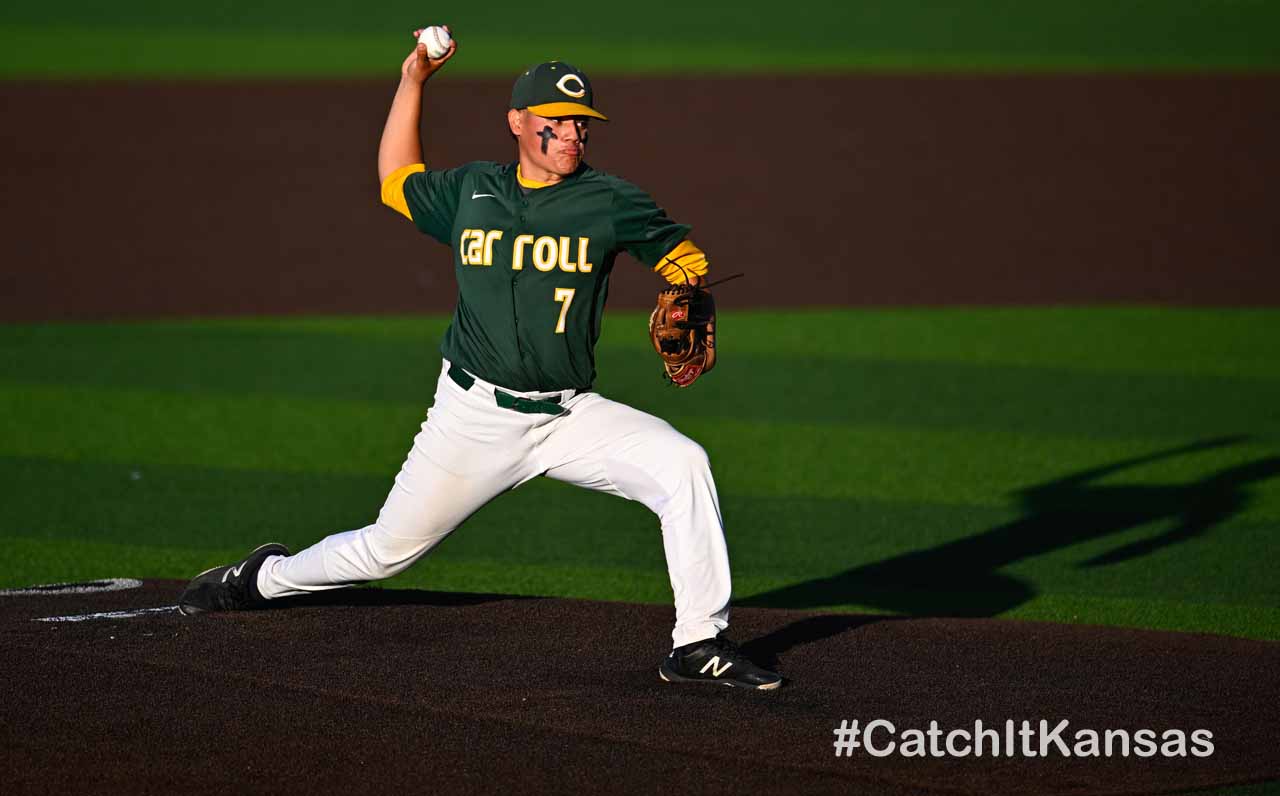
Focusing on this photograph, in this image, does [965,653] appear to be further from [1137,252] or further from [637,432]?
[1137,252]


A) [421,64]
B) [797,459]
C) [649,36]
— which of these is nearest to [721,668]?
[421,64]

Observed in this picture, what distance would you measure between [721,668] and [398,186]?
1982 millimetres

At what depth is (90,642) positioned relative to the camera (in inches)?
234

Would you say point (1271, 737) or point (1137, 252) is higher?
point (1137, 252)

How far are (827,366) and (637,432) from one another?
20.0ft

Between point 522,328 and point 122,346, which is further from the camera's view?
point 122,346

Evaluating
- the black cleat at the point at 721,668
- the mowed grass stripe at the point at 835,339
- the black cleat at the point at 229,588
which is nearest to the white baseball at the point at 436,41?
the black cleat at the point at 229,588

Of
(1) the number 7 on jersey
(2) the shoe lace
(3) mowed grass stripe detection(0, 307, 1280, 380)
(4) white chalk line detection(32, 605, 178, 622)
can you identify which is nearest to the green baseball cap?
(1) the number 7 on jersey

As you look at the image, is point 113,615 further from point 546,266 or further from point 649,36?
point 649,36

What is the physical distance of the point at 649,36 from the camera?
2561 cm

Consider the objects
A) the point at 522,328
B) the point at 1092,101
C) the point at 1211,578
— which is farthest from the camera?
the point at 1092,101

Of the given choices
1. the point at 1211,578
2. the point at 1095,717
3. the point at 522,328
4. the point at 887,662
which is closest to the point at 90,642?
the point at 522,328

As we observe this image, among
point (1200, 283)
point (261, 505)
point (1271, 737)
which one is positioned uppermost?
point (1200, 283)

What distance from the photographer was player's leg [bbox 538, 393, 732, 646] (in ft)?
18.1
